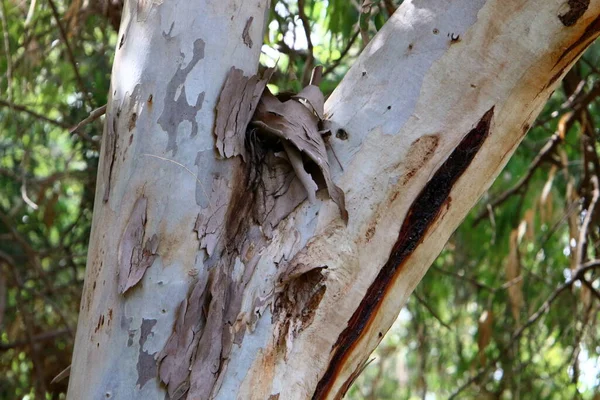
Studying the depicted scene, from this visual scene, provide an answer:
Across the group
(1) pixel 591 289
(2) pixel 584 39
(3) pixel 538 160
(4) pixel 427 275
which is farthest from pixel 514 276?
(2) pixel 584 39

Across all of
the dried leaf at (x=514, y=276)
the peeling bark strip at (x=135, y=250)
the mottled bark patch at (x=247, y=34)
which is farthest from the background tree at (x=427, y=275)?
the peeling bark strip at (x=135, y=250)

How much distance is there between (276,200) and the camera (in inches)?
46.4

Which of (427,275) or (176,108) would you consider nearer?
(176,108)

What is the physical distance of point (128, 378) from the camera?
1.05 metres

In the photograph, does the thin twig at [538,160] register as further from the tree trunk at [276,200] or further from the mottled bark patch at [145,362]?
the mottled bark patch at [145,362]

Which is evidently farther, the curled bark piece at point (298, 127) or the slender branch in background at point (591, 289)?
the slender branch in background at point (591, 289)

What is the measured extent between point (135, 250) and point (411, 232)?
0.43 meters

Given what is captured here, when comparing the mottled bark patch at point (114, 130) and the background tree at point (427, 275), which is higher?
the mottled bark patch at point (114, 130)

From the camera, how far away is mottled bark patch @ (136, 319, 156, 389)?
3.46 feet

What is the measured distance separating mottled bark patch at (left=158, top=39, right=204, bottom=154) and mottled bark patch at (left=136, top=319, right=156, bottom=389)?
0.90 ft

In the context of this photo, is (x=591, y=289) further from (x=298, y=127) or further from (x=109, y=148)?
(x=109, y=148)

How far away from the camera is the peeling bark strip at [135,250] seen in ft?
3.60

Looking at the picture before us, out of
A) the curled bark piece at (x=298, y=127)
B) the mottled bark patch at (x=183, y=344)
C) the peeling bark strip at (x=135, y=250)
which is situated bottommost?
the mottled bark patch at (x=183, y=344)

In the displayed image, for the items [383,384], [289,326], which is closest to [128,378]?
[289,326]
